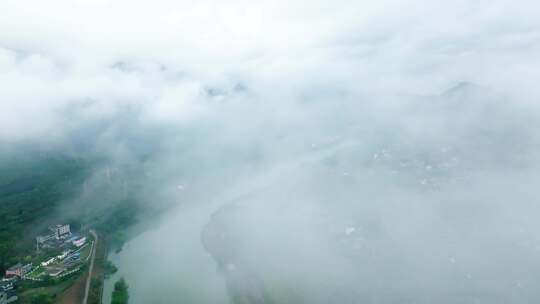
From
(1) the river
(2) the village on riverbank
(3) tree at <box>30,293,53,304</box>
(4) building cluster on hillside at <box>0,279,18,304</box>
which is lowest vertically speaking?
(1) the river

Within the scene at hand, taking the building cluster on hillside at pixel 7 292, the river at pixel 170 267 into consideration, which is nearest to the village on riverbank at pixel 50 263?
the building cluster on hillside at pixel 7 292

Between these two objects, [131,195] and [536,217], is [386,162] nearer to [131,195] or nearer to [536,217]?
[536,217]

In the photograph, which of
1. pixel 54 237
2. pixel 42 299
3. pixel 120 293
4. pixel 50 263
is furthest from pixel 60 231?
pixel 120 293

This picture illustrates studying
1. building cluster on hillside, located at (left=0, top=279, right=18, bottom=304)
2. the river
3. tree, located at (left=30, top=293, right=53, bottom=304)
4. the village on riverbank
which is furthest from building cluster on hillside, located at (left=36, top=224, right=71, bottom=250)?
tree, located at (left=30, top=293, right=53, bottom=304)

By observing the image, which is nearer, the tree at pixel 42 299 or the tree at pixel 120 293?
the tree at pixel 42 299

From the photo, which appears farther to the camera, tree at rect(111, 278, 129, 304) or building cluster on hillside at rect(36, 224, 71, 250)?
building cluster on hillside at rect(36, 224, 71, 250)

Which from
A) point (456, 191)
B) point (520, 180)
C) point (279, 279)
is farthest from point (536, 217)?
point (279, 279)

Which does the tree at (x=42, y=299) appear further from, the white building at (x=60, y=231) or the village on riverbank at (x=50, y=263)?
the white building at (x=60, y=231)

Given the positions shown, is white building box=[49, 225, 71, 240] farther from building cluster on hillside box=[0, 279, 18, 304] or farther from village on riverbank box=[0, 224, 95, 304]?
building cluster on hillside box=[0, 279, 18, 304]
